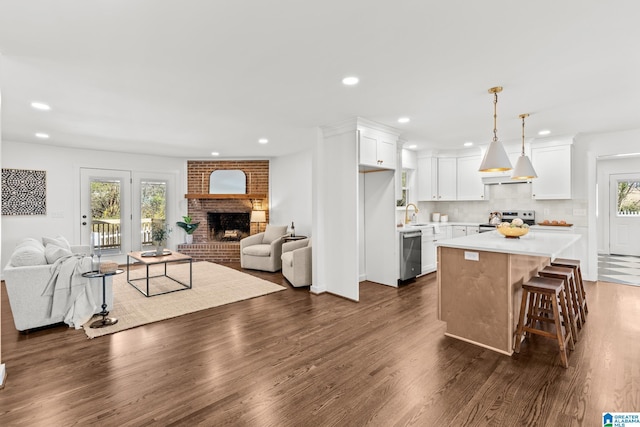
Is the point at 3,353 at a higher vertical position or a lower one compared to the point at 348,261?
lower

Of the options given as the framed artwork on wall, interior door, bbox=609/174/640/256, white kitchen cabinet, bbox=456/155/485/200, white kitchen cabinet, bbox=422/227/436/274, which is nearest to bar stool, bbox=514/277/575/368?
white kitchen cabinet, bbox=422/227/436/274

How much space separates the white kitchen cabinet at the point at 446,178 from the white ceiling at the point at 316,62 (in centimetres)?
196

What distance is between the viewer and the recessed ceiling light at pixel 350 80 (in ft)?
9.38

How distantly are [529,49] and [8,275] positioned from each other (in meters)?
4.94

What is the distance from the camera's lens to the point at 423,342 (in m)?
2.96

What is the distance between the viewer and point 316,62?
255 cm

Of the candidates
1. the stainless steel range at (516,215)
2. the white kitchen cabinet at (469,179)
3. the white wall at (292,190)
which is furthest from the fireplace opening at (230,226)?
the stainless steel range at (516,215)

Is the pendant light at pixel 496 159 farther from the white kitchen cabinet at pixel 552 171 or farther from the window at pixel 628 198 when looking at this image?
the window at pixel 628 198

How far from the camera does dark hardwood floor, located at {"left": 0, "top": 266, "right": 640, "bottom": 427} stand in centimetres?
195

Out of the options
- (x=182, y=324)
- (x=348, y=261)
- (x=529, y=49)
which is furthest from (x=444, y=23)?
(x=182, y=324)

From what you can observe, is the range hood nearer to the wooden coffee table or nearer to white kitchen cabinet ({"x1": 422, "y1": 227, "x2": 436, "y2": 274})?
white kitchen cabinet ({"x1": 422, "y1": 227, "x2": 436, "y2": 274})

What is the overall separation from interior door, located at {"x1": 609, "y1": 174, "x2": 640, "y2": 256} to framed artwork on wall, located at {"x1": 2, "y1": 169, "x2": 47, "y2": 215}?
12.0m

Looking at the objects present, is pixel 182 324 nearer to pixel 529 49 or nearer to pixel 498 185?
pixel 529 49

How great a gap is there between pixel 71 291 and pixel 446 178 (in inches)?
247
